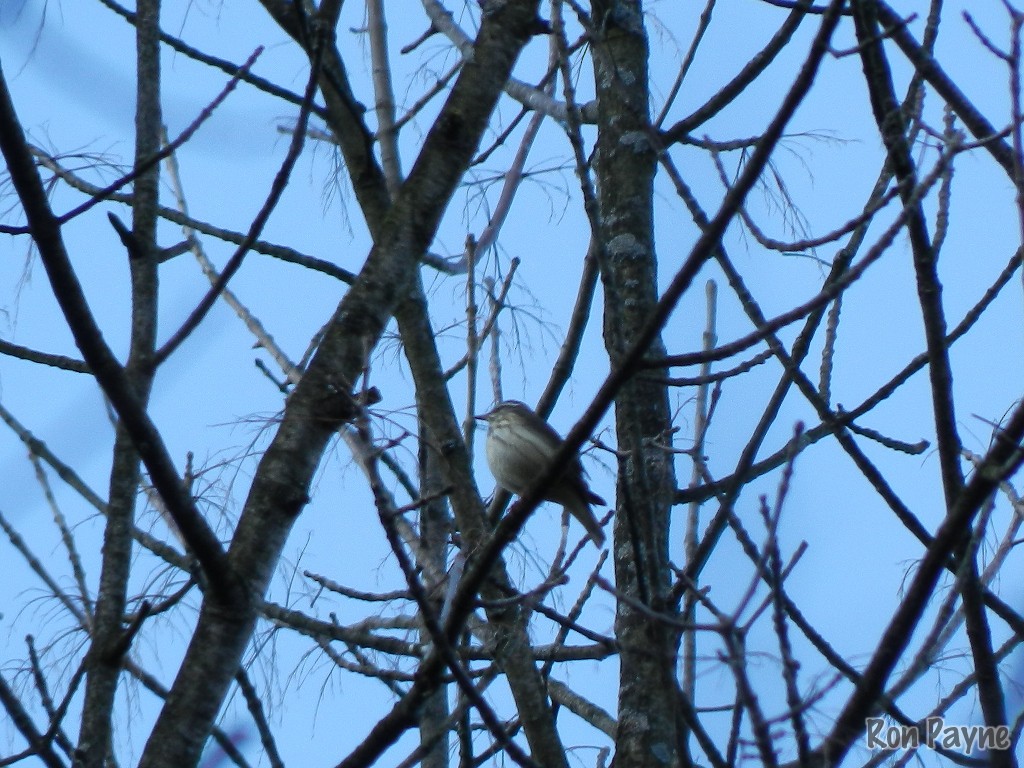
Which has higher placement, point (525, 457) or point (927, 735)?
point (525, 457)

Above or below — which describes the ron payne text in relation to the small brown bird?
below

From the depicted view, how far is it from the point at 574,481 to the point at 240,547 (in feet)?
12.5

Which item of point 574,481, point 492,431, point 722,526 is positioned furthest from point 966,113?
point 492,431

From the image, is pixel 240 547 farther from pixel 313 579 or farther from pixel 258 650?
pixel 313 579

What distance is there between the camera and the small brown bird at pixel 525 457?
20.0ft

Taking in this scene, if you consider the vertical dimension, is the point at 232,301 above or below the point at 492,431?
below

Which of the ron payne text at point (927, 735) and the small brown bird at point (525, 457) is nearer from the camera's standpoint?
the ron payne text at point (927, 735)

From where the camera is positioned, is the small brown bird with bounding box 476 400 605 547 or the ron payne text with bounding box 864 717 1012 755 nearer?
the ron payne text with bounding box 864 717 1012 755

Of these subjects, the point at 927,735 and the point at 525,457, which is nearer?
the point at 927,735

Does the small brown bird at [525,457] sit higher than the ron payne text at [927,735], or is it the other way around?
the small brown bird at [525,457]

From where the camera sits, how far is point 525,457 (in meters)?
6.15

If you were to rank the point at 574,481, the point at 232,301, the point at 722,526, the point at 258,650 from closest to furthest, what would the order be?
the point at 722,526 < the point at 258,650 < the point at 232,301 < the point at 574,481

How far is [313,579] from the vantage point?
4121mm

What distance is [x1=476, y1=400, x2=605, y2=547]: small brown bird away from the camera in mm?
6090
